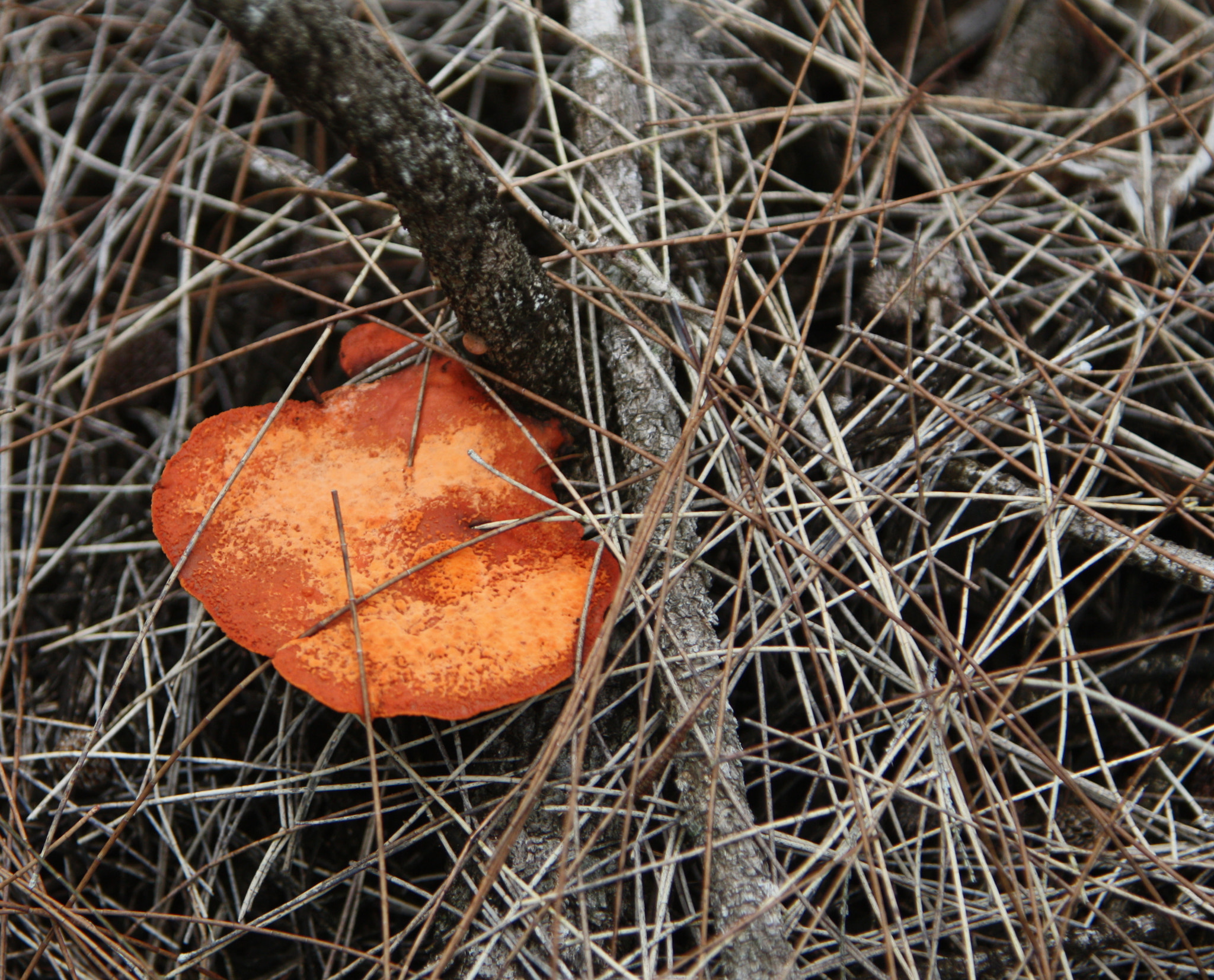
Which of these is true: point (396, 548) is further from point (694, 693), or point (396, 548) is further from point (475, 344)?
point (694, 693)

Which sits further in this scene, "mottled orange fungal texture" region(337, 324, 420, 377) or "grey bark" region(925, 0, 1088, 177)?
"grey bark" region(925, 0, 1088, 177)

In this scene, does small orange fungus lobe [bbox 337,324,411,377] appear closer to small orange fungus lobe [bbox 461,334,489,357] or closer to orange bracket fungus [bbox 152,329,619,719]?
orange bracket fungus [bbox 152,329,619,719]

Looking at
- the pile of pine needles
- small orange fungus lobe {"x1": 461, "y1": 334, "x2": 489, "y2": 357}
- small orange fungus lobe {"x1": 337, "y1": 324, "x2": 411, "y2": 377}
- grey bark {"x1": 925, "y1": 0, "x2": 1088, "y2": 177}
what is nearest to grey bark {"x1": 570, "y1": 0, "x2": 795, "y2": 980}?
the pile of pine needles

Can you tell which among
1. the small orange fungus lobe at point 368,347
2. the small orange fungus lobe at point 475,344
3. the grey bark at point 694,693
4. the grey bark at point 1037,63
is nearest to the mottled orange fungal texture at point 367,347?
the small orange fungus lobe at point 368,347

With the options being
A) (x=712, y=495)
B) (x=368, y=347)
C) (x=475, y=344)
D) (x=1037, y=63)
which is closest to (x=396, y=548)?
(x=475, y=344)

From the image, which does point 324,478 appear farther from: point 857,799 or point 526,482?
point 857,799

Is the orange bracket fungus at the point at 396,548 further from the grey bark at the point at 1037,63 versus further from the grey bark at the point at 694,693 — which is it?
the grey bark at the point at 1037,63
